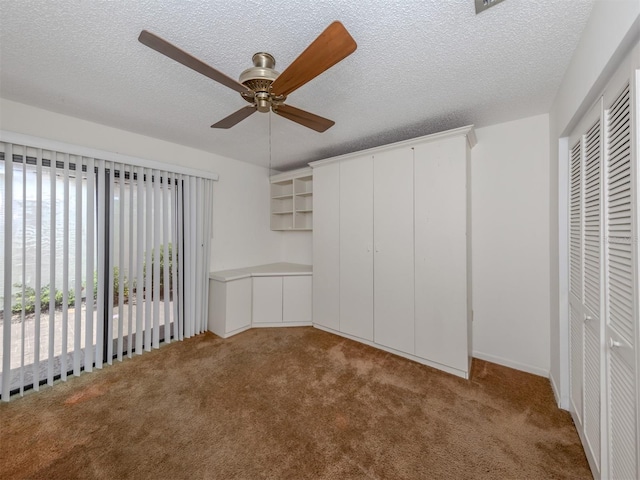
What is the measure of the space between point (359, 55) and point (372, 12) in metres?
0.27

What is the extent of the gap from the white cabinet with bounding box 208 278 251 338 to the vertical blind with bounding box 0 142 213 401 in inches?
5.9

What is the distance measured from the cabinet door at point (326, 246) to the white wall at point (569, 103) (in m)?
1.95

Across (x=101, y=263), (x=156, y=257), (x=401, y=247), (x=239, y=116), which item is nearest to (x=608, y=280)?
(x=401, y=247)

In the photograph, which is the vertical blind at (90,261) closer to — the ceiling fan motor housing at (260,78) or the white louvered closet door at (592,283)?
the ceiling fan motor housing at (260,78)

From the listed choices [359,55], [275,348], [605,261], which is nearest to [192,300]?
[275,348]

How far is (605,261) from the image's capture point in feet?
3.84

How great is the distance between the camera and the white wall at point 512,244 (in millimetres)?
2188

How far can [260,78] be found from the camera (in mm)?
1197

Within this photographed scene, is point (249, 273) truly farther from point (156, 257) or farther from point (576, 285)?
point (576, 285)

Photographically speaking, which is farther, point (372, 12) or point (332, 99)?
point (332, 99)

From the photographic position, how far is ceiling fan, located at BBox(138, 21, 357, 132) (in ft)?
3.14

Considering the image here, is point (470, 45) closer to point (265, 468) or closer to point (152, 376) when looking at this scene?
point (265, 468)

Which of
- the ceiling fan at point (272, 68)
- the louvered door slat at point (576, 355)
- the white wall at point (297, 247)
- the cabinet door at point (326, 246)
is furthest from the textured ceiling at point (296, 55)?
the white wall at point (297, 247)

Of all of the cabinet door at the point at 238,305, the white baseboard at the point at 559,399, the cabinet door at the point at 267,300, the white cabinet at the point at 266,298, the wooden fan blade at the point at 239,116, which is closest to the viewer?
the wooden fan blade at the point at 239,116
